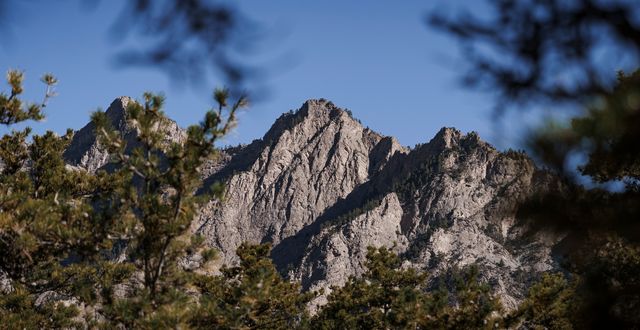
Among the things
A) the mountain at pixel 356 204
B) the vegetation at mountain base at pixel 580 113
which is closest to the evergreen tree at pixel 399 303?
the vegetation at mountain base at pixel 580 113

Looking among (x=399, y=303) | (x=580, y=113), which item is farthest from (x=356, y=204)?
(x=580, y=113)

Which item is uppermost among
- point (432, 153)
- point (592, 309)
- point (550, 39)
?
point (432, 153)

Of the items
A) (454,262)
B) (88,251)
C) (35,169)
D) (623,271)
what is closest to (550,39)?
(88,251)

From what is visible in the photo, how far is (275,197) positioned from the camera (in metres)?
174

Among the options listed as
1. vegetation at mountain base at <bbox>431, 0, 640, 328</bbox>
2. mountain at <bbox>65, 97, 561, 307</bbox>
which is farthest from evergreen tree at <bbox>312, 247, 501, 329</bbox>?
mountain at <bbox>65, 97, 561, 307</bbox>

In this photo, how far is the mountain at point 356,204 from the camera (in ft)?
439

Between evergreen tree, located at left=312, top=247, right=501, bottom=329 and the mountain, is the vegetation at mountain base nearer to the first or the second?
evergreen tree, located at left=312, top=247, right=501, bottom=329

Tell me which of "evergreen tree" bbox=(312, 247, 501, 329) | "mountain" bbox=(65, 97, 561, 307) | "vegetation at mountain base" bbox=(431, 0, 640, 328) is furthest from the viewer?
"mountain" bbox=(65, 97, 561, 307)

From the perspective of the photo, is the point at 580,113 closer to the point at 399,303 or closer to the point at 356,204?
the point at 399,303

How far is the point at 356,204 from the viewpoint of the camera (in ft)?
563

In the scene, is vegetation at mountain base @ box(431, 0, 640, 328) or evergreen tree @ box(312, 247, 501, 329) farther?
evergreen tree @ box(312, 247, 501, 329)

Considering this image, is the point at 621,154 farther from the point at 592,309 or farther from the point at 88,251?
the point at 88,251

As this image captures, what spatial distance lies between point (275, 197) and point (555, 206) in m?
170

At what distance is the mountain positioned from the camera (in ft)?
439
